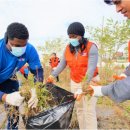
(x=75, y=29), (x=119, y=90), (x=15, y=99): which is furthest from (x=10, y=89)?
(x=119, y=90)

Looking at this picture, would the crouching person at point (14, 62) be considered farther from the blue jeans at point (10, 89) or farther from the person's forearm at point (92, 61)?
the person's forearm at point (92, 61)

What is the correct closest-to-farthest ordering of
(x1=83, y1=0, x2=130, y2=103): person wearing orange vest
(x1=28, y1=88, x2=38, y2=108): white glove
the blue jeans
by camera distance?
(x1=83, y1=0, x2=130, y2=103): person wearing orange vest, (x1=28, y1=88, x2=38, y2=108): white glove, the blue jeans

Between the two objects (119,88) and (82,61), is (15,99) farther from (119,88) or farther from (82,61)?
(82,61)

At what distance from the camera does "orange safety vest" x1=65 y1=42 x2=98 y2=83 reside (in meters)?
5.70

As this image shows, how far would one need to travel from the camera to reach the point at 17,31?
15.1 feet

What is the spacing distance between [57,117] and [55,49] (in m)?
9.47

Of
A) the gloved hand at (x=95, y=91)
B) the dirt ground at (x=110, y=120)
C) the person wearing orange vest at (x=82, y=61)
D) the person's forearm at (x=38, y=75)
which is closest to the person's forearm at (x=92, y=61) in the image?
the person wearing orange vest at (x=82, y=61)

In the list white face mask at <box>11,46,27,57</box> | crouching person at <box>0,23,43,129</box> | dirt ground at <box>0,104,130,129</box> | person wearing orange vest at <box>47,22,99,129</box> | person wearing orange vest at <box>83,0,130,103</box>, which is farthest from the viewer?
dirt ground at <box>0,104,130,129</box>

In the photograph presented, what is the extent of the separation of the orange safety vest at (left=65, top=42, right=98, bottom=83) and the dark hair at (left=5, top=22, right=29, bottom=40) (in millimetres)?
1225

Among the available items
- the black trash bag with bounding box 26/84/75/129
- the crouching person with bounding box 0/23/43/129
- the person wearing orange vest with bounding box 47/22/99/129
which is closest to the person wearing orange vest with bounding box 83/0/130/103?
A: the black trash bag with bounding box 26/84/75/129

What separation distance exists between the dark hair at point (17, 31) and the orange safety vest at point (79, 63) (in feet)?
4.02

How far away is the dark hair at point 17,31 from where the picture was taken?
4586 millimetres

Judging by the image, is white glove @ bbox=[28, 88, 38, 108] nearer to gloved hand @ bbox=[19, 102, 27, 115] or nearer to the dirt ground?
gloved hand @ bbox=[19, 102, 27, 115]

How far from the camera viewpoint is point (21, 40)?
4641 mm
